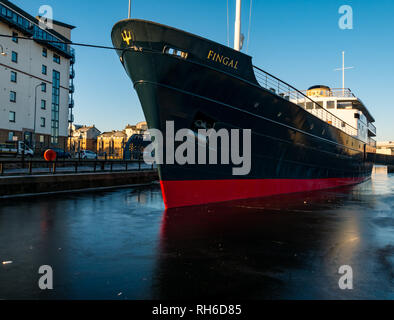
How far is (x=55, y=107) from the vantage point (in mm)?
43844

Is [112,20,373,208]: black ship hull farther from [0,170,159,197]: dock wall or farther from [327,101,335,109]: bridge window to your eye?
[327,101,335,109]: bridge window

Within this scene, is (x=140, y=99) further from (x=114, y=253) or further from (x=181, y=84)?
(x=114, y=253)

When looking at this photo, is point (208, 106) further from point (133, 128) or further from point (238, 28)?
point (133, 128)

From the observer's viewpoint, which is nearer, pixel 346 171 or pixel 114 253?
pixel 114 253

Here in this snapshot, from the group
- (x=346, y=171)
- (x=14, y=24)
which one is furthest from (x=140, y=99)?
(x=14, y=24)

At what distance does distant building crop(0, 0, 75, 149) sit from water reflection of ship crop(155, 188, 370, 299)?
31547mm

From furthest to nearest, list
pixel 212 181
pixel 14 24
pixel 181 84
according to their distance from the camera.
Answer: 1. pixel 14 24
2. pixel 212 181
3. pixel 181 84

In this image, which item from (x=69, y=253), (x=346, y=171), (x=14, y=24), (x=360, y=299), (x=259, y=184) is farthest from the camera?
(x=14, y=24)

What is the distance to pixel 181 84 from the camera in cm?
798

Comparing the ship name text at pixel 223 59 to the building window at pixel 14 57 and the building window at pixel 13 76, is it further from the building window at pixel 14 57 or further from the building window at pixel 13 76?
the building window at pixel 14 57

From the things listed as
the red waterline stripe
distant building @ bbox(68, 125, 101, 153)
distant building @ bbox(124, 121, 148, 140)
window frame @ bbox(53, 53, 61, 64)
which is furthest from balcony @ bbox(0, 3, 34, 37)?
distant building @ bbox(124, 121, 148, 140)

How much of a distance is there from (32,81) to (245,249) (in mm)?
42935
